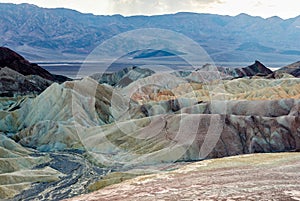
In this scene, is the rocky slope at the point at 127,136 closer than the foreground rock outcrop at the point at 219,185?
No

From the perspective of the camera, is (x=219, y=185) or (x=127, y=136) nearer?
(x=219, y=185)

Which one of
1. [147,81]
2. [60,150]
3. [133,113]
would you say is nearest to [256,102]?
[133,113]

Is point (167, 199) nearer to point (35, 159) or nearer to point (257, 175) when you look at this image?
point (257, 175)

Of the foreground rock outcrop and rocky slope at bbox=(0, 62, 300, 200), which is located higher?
the foreground rock outcrop

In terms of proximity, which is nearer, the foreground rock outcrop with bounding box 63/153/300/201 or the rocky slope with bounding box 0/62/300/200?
the foreground rock outcrop with bounding box 63/153/300/201

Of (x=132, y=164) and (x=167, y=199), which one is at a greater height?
(x=167, y=199)

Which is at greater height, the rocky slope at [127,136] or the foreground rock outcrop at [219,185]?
the foreground rock outcrop at [219,185]

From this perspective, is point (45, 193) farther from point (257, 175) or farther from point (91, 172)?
point (257, 175)

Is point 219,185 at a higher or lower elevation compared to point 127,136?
higher

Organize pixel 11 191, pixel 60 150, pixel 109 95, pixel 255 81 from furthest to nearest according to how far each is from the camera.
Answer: pixel 255 81 < pixel 109 95 < pixel 60 150 < pixel 11 191

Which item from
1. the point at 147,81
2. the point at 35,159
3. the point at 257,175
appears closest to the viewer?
the point at 257,175

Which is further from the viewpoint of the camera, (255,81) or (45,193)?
(255,81)
